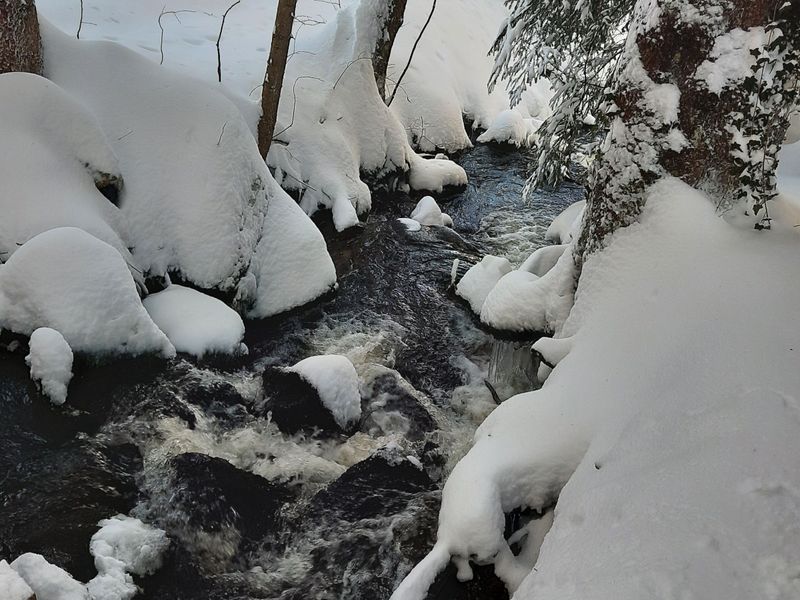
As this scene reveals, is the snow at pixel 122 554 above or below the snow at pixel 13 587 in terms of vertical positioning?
below

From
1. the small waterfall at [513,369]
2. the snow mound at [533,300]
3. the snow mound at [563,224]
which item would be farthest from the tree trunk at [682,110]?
the snow mound at [563,224]

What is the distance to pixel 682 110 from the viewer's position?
150 inches

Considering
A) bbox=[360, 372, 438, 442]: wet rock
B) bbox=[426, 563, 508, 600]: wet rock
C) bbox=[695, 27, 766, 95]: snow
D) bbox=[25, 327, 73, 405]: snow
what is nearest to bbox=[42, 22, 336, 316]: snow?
bbox=[25, 327, 73, 405]: snow

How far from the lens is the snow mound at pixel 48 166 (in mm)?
4617

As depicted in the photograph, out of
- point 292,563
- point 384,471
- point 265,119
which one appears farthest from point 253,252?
point 292,563

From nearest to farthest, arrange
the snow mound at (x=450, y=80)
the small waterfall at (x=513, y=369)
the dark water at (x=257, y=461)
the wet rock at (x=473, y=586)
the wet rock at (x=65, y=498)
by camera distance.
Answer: the wet rock at (x=473, y=586)
the wet rock at (x=65, y=498)
the dark water at (x=257, y=461)
the small waterfall at (x=513, y=369)
the snow mound at (x=450, y=80)

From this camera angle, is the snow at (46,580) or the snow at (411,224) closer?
the snow at (46,580)

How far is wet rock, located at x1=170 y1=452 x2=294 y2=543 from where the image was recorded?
367cm

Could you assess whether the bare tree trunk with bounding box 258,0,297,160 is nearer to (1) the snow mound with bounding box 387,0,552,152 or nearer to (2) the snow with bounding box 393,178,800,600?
(2) the snow with bounding box 393,178,800,600

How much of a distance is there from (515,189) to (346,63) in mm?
3631

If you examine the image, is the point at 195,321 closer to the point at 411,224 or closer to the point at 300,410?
the point at 300,410

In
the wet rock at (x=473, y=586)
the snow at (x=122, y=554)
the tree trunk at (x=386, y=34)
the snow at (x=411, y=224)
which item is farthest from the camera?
the tree trunk at (x=386, y=34)

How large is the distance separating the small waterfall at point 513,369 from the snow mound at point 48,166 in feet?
11.7

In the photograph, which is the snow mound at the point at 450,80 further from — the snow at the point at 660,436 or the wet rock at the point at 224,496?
the wet rock at the point at 224,496
